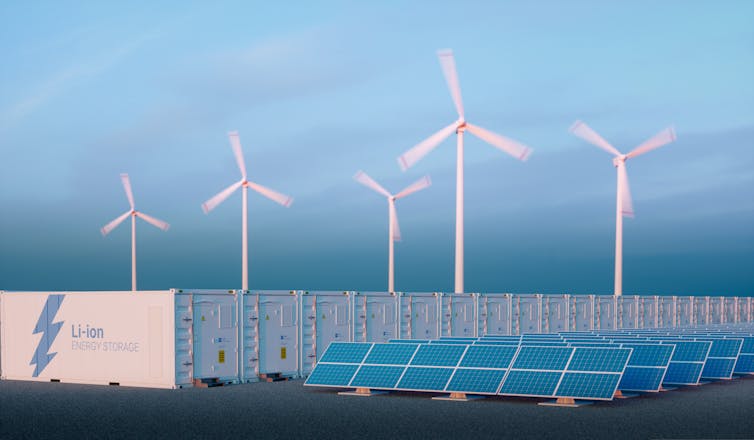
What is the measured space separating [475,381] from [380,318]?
1061 centimetres

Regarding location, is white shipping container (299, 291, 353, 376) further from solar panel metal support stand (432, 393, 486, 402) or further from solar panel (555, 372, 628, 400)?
solar panel (555, 372, 628, 400)

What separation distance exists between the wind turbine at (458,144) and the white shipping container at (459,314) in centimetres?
84

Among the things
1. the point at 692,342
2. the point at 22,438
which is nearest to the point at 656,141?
the point at 692,342

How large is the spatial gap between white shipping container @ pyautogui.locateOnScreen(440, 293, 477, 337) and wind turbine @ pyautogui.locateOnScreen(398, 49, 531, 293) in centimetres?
84

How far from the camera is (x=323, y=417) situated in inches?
794

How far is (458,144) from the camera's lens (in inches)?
1590

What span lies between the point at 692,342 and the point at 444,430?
12789 mm

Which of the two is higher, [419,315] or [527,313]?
[419,315]

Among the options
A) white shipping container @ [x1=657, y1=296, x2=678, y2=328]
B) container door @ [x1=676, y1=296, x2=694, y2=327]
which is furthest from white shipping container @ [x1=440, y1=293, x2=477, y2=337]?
container door @ [x1=676, y1=296, x2=694, y2=327]

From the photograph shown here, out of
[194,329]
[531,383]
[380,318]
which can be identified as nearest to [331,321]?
[380,318]

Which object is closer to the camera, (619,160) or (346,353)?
(346,353)

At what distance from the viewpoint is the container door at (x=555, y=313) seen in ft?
144

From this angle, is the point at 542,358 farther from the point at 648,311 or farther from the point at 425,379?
the point at 648,311

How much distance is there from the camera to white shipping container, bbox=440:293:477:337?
36844 mm
